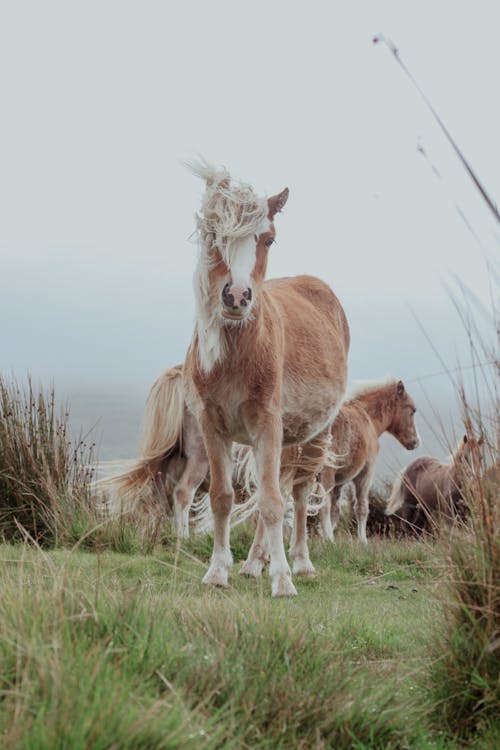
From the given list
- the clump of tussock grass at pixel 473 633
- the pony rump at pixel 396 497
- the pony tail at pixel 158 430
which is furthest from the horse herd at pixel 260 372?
the pony rump at pixel 396 497

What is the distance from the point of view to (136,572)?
669 cm

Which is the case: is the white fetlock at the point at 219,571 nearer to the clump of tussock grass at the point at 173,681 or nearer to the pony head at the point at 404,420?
the clump of tussock grass at the point at 173,681

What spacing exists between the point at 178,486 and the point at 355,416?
12.7ft

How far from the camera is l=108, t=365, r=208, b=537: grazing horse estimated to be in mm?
11188

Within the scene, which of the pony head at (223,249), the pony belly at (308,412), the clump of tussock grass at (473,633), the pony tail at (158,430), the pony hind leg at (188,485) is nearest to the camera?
the clump of tussock grass at (473,633)

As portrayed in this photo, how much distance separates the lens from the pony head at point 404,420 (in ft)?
50.5

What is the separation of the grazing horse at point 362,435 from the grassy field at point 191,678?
308 inches

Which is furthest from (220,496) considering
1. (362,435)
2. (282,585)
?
(362,435)

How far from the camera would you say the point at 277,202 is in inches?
248

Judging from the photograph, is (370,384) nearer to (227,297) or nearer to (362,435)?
(362,435)

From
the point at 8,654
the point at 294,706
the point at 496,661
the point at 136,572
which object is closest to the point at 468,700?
the point at 496,661

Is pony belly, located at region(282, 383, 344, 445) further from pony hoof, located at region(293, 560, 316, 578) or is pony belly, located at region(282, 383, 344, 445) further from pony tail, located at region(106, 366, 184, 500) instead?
pony tail, located at region(106, 366, 184, 500)

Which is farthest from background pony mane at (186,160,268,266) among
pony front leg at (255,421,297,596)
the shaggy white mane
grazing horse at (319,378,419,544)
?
grazing horse at (319,378,419,544)

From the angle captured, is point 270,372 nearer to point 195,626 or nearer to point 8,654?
point 195,626
